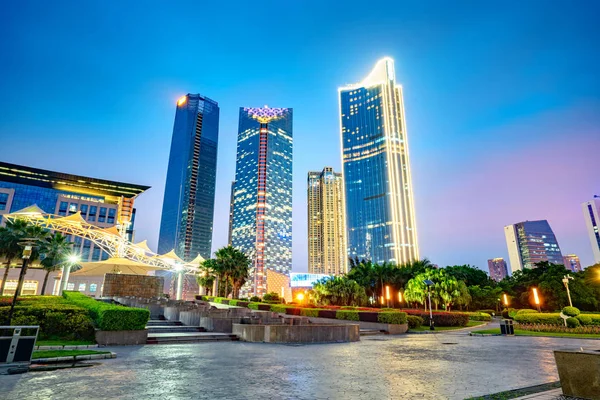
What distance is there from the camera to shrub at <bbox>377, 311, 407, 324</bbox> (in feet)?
79.8

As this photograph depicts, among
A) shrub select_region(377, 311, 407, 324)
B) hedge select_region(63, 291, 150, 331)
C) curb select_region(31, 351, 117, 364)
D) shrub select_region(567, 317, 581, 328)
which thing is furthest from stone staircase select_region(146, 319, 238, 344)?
shrub select_region(567, 317, 581, 328)

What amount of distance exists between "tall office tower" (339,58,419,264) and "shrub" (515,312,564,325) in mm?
140306

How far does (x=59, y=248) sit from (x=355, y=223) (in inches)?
6083

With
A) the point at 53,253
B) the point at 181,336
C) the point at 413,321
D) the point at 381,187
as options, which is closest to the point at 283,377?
the point at 181,336

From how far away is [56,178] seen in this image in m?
107

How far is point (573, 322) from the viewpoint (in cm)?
2220

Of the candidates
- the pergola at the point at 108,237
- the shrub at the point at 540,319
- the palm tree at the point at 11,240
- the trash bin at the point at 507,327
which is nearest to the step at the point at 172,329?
the trash bin at the point at 507,327

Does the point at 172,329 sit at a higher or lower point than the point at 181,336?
higher

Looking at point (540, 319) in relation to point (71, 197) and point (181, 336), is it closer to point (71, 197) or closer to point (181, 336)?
point (181, 336)

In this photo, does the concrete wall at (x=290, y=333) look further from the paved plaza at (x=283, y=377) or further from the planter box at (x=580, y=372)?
the planter box at (x=580, y=372)

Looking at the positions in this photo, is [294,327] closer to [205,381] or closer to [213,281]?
[205,381]

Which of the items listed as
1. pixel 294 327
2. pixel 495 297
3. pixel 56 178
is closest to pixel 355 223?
pixel 495 297

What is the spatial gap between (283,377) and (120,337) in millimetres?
9877

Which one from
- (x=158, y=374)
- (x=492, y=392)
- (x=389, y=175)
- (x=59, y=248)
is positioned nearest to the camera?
(x=492, y=392)
